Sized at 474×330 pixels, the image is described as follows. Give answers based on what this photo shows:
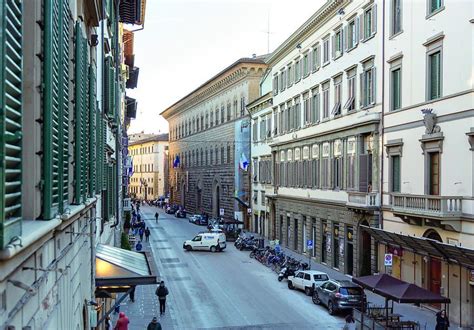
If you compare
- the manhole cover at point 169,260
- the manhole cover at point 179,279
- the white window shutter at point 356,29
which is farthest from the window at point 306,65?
the manhole cover at point 179,279

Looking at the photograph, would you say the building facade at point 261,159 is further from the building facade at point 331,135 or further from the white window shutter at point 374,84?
the white window shutter at point 374,84

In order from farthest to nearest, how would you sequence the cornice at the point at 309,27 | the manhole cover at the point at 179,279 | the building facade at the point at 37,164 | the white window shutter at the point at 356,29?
the cornice at the point at 309,27
the white window shutter at the point at 356,29
the manhole cover at the point at 179,279
the building facade at the point at 37,164

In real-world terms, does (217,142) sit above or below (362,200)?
above

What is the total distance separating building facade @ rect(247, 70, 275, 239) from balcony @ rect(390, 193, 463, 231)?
26.4 metres

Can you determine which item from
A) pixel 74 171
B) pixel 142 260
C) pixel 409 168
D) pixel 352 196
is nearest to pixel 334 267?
pixel 352 196

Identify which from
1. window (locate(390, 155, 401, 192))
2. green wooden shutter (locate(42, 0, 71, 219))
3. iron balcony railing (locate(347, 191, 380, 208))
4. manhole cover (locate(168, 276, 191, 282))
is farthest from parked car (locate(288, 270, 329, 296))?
green wooden shutter (locate(42, 0, 71, 219))

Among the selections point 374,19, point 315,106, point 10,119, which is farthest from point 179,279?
point 10,119

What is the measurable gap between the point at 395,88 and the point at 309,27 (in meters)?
14.2

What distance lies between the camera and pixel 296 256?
43.8 meters

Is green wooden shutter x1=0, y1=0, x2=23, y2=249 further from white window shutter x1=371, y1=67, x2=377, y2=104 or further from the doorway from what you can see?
the doorway

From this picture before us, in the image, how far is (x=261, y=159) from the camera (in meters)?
58.2

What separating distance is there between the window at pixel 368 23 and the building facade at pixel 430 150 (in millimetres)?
1679

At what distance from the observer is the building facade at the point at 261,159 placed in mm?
54844

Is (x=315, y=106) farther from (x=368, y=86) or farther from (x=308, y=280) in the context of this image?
(x=308, y=280)
